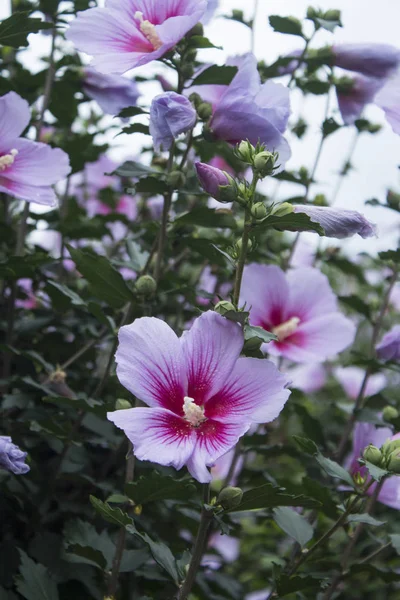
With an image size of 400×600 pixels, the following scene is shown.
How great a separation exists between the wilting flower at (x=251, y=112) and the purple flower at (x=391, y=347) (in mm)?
408

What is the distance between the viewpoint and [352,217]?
0.79 metres

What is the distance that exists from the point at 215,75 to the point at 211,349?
44 cm

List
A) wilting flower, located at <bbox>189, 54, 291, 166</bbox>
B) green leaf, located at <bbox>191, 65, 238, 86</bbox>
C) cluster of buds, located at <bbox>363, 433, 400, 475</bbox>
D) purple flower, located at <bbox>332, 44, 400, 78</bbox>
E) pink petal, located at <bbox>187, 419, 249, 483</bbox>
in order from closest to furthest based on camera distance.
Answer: pink petal, located at <bbox>187, 419, 249, 483</bbox> → cluster of buds, located at <bbox>363, 433, 400, 475</bbox> → wilting flower, located at <bbox>189, 54, 291, 166</bbox> → green leaf, located at <bbox>191, 65, 238, 86</bbox> → purple flower, located at <bbox>332, 44, 400, 78</bbox>

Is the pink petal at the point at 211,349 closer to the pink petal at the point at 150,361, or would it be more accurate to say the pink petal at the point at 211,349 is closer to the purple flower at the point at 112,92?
the pink petal at the point at 150,361

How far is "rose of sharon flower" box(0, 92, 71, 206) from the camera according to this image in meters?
1.04

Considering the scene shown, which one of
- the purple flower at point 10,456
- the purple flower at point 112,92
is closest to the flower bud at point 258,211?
the purple flower at point 10,456

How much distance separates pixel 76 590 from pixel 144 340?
54 centimetres

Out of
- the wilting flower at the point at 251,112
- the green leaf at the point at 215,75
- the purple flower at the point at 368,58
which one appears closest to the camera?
the wilting flower at the point at 251,112

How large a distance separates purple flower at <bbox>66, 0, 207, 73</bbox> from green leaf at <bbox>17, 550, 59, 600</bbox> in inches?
25.0

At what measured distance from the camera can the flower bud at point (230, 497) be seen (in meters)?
0.76

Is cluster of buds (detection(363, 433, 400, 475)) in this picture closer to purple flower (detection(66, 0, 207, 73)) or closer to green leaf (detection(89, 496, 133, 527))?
green leaf (detection(89, 496, 133, 527))

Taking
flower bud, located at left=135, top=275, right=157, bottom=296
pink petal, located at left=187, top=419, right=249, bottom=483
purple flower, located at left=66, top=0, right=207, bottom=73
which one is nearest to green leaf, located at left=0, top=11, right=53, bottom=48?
purple flower, located at left=66, top=0, right=207, bottom=73

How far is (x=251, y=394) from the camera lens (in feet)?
2.52

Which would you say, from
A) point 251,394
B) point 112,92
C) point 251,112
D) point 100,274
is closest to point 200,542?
point 251,394
